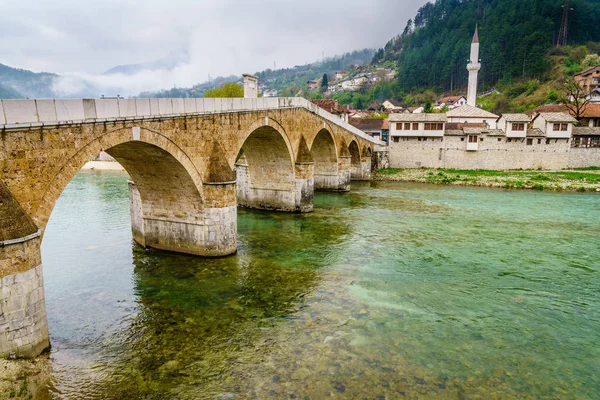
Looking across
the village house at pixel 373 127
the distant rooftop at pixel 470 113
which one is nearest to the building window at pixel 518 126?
the distant rooftop at pixel 470 113

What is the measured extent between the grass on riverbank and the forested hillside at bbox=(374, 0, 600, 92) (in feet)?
109

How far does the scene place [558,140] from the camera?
34906mm

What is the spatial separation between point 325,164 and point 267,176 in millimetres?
8265

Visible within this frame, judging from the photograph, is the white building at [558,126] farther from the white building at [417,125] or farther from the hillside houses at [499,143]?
the white building at [417,125]

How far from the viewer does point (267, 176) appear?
72.0 ft

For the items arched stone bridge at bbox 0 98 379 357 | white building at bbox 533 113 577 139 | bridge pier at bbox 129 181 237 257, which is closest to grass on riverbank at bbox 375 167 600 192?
white building at bbox 533 113 577 139

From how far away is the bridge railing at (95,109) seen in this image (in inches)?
306

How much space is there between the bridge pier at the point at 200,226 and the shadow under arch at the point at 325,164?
15.4 m

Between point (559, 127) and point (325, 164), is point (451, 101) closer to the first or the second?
point (559, 127)

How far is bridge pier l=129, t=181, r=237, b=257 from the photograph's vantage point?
44.8ft

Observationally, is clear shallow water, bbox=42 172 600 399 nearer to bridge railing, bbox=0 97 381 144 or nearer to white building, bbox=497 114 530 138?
bridge railing, bbox=0 97 381 144

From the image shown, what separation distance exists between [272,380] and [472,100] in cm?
5769

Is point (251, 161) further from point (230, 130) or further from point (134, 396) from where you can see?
point (134, 396)

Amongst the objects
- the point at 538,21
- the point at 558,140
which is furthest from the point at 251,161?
the point at 538,21
